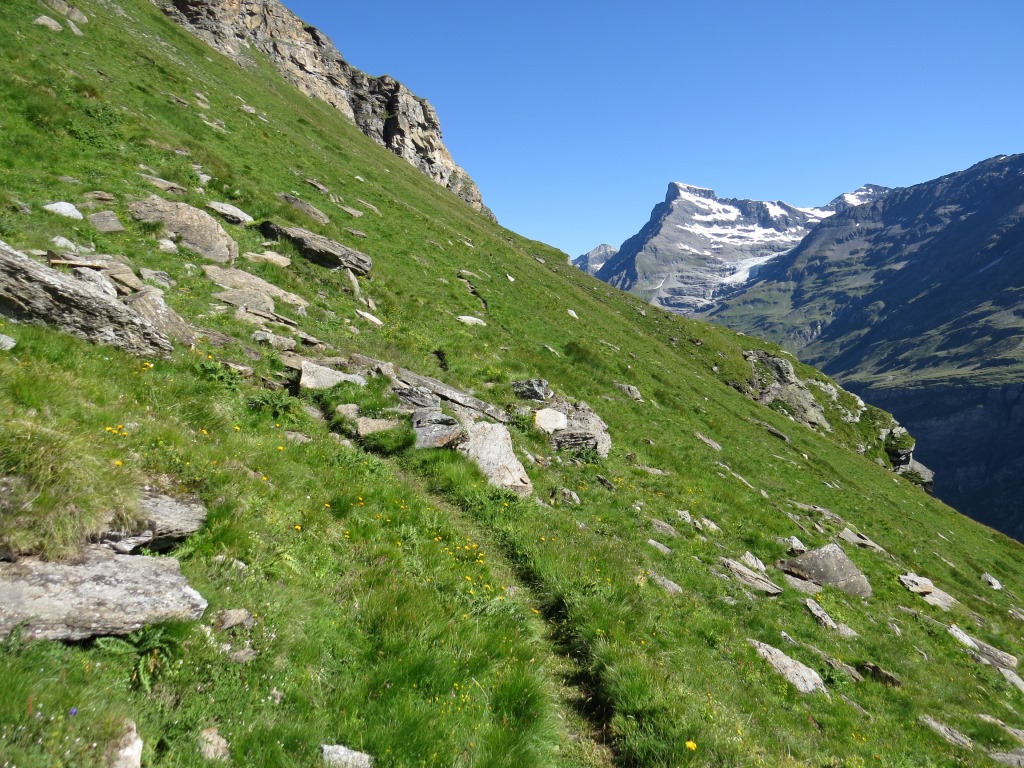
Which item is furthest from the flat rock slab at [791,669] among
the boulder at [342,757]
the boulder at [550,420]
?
the boulder at [342,757]

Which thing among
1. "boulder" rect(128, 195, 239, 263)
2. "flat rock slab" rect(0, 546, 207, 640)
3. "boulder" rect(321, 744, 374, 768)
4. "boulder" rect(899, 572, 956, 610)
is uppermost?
"boulder" rect(899, 572, 956, 610)

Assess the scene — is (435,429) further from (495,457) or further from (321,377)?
(321,377)

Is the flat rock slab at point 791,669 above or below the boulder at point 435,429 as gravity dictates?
below

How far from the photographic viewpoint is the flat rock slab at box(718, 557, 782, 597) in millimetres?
14594

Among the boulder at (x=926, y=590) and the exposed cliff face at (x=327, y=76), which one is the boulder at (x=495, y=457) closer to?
the boulder at (x=926, y=590)

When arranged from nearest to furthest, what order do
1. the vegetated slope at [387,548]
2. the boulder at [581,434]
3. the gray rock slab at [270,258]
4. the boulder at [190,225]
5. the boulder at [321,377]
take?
the vegetated slope at [387,548]
the boulder at [321,377]
the boulder at [190,225]
the boulder at [581,434]
the gray rock slab at [270,258]

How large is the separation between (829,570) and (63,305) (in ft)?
74.9

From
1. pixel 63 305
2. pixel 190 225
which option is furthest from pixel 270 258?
pixel 63 305

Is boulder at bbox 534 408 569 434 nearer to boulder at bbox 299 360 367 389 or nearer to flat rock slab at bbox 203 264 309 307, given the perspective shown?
boulder at bbox 299 360 367 389

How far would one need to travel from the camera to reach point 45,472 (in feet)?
15.8

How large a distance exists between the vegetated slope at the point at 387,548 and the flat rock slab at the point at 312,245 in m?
0.75

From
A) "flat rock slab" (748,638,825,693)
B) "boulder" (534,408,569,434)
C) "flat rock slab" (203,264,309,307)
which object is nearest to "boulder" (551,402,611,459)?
"boulder" (534,408,569,434)

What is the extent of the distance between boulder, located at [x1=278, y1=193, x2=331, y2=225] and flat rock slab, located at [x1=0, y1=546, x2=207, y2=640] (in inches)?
909

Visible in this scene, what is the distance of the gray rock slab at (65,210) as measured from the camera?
1394 cm
